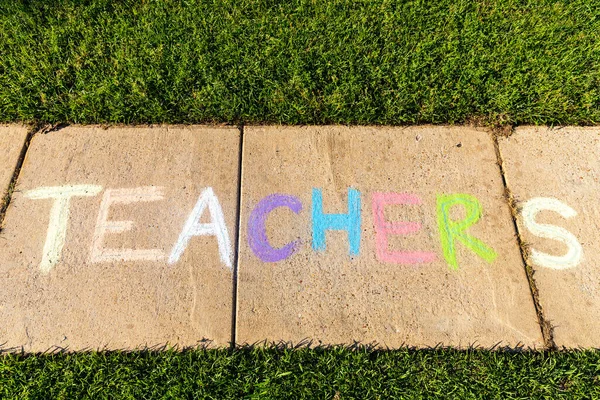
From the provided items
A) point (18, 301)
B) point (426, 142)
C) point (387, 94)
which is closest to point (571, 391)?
point (426, 142)

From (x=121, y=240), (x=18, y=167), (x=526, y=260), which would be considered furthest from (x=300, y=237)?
(x=18, y=167)

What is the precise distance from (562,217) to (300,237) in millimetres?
1602

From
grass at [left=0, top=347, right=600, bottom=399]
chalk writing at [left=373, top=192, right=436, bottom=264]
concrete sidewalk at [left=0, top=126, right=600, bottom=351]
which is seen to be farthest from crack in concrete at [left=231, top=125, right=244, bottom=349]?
chalk writing at [left=373, top=192, right=436, bottom=264]

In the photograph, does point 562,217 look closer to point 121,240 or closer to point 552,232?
point 552,232

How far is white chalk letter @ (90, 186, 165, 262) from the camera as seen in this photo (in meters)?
2.64

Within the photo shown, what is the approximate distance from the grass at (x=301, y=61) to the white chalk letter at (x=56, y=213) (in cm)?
54

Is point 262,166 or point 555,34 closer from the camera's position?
point 262,166

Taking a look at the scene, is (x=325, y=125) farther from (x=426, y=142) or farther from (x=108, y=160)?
(x=108, y=160)

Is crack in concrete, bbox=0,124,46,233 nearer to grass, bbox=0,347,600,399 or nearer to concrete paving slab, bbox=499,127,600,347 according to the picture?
grass, bbox=0,347,600,399

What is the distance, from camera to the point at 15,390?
2318mm

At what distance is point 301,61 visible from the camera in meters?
3.28

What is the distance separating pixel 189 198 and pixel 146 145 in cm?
52

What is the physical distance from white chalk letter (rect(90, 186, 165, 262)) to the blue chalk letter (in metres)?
0.91

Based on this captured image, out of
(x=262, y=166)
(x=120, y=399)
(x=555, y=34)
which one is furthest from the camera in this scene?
(x=555, y=34)
